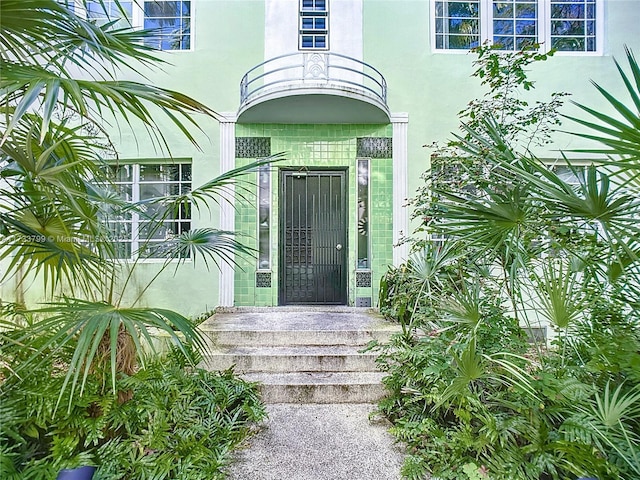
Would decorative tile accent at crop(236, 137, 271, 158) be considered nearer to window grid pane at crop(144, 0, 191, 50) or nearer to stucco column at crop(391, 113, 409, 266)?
window grid pane at crop(144, 0, 191, 50)

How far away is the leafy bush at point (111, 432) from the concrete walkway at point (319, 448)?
261 mm

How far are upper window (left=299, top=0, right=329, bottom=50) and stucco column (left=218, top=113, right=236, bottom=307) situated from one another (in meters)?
1.67

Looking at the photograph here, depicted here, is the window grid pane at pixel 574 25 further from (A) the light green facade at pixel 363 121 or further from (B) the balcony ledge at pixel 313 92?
(B) the balcony ledge at pixel 313 92

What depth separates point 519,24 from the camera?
595 centimetres

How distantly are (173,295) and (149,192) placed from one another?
1782 mm

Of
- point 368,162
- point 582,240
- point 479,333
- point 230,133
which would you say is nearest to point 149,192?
point 230,133

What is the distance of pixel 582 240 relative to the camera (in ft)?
8.00

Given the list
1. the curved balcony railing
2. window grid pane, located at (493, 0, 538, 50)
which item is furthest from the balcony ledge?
window grid pane, located at (493, 0, 538, 50)

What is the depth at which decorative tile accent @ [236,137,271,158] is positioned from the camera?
5.85m

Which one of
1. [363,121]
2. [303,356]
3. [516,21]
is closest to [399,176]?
[363,121]

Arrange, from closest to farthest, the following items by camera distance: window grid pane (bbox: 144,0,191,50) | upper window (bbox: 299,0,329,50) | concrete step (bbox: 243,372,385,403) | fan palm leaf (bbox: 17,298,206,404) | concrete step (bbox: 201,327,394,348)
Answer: fan palm leaf (bbox: 17,298,206,404)
concrete step (bbox: 243,372,385,403)
concrete step (bbox: 201,327,394,348)
upper window (bbox: 299,0,329,50)
window grid pane (bbox: 144,0,191,50)

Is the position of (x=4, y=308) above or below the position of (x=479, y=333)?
above

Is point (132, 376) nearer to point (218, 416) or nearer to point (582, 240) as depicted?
point (218, 416)

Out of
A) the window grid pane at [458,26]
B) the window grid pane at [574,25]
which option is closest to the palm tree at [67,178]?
the window grid pane at [458,26]
